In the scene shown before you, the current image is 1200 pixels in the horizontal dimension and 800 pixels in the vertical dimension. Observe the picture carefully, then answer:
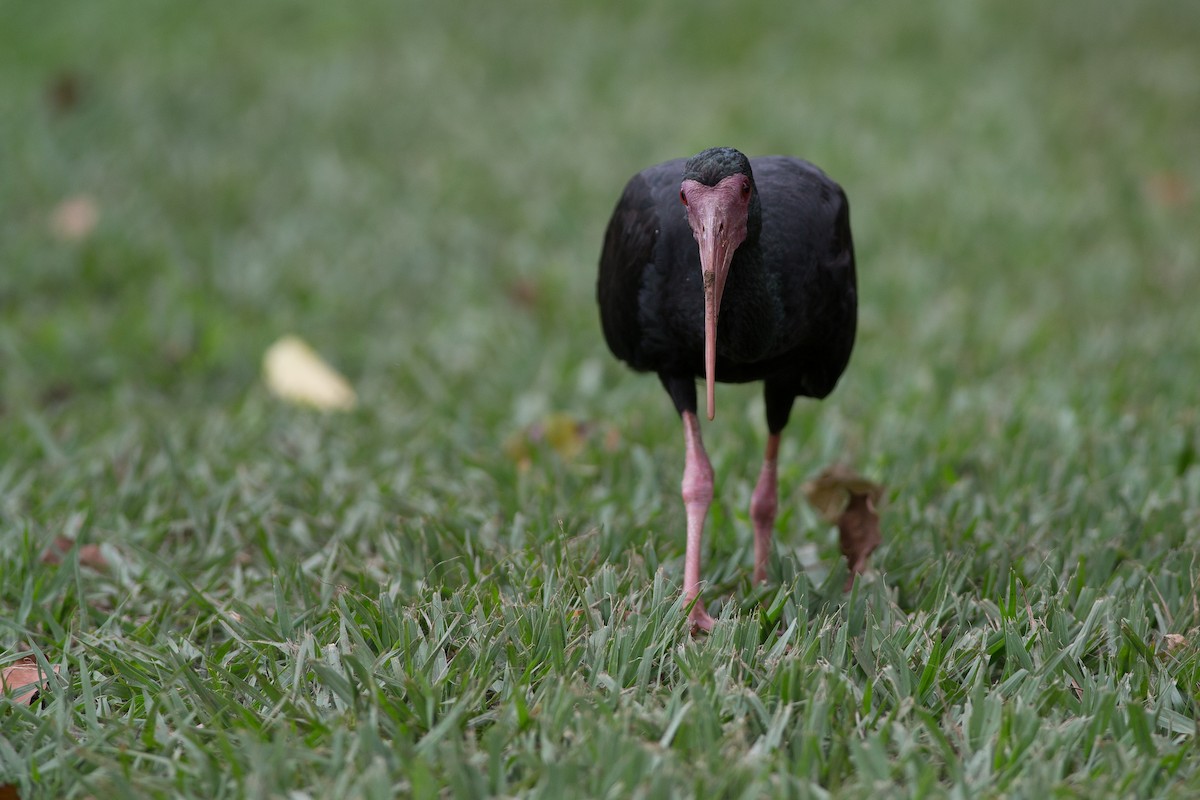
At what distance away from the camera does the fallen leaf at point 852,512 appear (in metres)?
3.47

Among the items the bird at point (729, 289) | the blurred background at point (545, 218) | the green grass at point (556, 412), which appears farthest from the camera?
the blurred background at point (545, 218)

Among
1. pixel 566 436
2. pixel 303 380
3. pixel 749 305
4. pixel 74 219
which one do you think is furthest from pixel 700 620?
pixel 74 219

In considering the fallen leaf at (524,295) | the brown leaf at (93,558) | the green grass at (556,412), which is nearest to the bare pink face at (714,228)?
the green grass at (556,412)

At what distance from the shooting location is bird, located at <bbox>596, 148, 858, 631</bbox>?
9.60 feet

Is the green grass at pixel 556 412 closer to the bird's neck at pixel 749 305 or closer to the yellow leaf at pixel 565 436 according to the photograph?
the yellow leaf at pixel 565 436

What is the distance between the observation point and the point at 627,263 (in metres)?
3.34

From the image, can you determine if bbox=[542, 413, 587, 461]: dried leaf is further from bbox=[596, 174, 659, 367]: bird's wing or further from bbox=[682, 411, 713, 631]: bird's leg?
bbox=[682, 411, 713, 631]: bird's leg

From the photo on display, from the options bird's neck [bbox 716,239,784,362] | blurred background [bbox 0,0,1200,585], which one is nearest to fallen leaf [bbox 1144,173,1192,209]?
blurred background [bbox 0,0,1200,585]

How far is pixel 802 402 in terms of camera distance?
194 inches

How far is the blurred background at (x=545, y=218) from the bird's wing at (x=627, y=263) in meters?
0.60

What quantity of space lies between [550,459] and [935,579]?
1408 mm

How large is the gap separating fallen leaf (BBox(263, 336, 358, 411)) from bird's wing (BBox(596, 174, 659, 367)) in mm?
1738

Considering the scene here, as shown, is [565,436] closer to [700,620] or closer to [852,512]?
[852,512]

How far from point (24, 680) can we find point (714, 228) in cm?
183
